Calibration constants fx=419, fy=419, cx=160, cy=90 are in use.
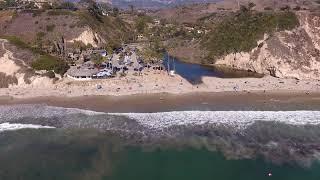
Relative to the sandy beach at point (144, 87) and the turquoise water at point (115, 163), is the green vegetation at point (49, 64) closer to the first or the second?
the sandy beach at point (144, 87)

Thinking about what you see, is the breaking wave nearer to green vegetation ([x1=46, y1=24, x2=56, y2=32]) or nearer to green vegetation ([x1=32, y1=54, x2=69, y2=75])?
green vegetation ([x1=32, y1=54, x2=69, y2=75])

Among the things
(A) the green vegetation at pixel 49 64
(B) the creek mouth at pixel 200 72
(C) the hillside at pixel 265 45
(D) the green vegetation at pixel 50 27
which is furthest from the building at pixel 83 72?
(C) the hillside at pixel 265 45

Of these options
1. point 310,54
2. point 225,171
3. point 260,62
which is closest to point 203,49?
point 260,62

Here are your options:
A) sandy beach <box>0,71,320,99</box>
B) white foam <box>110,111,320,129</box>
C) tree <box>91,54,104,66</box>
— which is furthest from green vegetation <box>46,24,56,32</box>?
white foam <box>110,111,320,129</box>

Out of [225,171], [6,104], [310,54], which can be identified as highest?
[310,54]

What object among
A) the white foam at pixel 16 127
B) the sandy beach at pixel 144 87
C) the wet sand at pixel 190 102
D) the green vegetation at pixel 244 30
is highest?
the green vegetation at pixel 244 30

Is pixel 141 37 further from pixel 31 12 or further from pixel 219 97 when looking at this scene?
pixel 219 97
